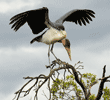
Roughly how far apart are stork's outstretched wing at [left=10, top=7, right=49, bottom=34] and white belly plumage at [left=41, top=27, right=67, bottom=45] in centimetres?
42

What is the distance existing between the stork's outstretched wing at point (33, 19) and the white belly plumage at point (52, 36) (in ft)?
1.39

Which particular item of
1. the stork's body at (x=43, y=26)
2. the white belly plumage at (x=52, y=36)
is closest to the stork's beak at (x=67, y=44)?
the stork's body at (x=43, y=26)

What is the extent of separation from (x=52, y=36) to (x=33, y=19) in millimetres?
839

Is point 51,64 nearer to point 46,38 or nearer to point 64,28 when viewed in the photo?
point 46,38

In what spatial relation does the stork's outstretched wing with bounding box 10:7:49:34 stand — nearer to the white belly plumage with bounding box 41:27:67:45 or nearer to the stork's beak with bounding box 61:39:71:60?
the white belly plumage with bounding box 41:27:67:45

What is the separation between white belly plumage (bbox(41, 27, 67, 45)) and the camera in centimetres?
381

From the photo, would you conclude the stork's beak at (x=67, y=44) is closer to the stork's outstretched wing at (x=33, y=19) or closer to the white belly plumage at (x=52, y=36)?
the white belly plumage at (x=52, y=36)

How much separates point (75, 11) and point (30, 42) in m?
1.91

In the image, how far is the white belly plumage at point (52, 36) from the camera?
381 cm

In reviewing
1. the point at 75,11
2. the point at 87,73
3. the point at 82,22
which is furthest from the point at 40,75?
the point at 82,22

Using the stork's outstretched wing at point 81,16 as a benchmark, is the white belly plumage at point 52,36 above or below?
below

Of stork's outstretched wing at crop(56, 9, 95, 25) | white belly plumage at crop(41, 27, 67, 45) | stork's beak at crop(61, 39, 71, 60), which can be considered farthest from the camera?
stork's outstretched wing at crop(56, 9, 95, 25)

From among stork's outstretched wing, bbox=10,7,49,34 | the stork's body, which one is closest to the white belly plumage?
the stork's body

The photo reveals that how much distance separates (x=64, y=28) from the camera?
4.36 meters
